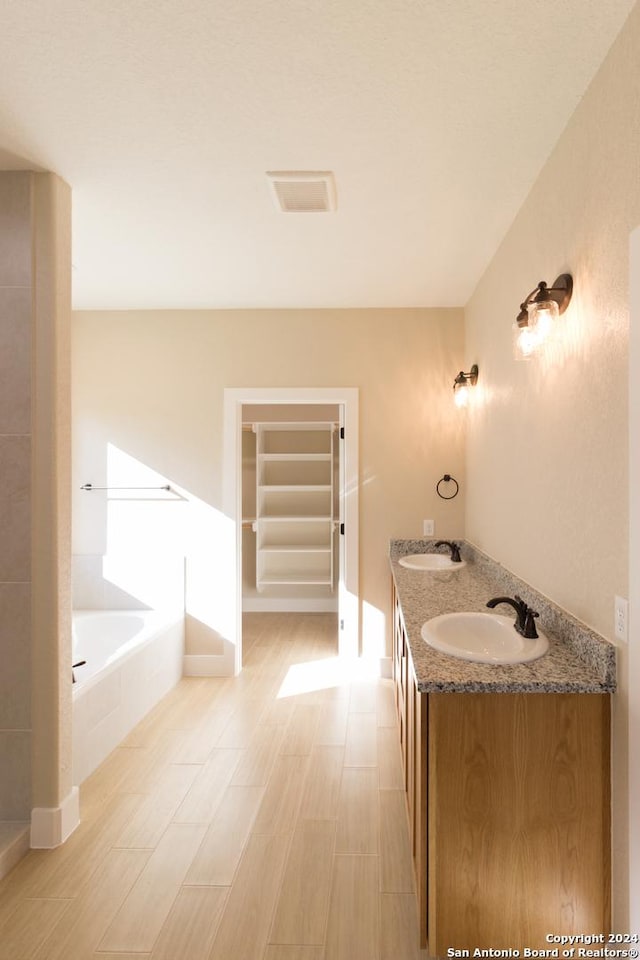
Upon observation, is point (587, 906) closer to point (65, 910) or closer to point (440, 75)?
point (65, 910)

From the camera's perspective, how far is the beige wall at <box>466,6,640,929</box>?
1541 millimetres

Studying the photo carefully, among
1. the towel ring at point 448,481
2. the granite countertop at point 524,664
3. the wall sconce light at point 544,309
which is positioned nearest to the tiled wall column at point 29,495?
the granite countertop at point 524,664

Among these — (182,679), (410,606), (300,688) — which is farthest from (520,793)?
(182,679)

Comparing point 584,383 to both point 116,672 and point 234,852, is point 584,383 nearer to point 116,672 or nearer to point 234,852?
point 234,852

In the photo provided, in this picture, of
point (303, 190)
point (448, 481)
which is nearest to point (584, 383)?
point (303, 190)

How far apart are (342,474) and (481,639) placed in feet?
7.03

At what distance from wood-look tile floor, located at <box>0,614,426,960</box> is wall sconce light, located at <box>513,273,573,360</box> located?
2000 mm

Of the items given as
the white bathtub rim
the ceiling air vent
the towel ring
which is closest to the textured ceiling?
the ceiling air vent

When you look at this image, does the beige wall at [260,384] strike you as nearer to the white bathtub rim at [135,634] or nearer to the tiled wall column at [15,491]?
the white bathtub rim at [135,634]

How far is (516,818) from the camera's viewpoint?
5.16ft

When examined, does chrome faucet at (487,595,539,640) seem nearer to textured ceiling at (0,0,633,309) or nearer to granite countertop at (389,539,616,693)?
granite countertop at (389,539,616,693)

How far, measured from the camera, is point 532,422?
2381 millimetres

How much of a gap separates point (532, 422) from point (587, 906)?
1.67 meters

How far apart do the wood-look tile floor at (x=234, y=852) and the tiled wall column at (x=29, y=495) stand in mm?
321
